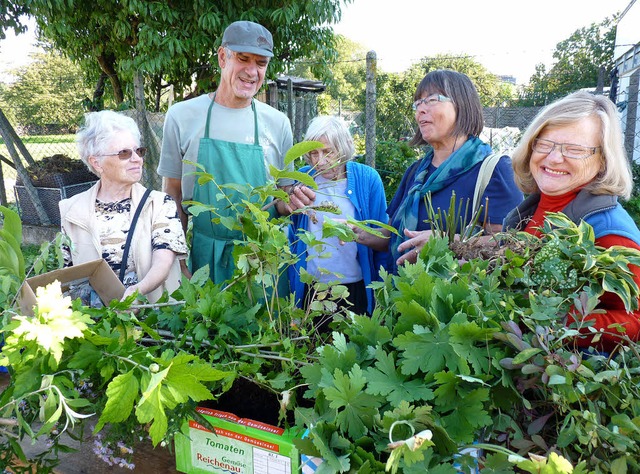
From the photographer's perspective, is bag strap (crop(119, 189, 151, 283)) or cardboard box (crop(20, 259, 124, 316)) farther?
bag strap (crop(119, 189, 151, 283))

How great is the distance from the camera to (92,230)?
6.49 feet

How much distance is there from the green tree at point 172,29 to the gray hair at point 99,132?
169 inches

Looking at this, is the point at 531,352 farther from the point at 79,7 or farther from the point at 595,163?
the point at 79,7

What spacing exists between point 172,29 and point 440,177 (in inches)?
208

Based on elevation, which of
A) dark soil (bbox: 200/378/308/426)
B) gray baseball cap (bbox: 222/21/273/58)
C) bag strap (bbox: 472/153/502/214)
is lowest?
dark soil (bbox: 200/378/308/426)

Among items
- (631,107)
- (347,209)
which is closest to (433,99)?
(347,209)

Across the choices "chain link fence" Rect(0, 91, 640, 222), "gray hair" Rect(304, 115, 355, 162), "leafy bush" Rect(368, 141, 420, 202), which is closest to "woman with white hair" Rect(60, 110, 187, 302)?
"gray hair" Rect(304, 115, 355, 162)

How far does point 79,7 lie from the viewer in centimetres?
628

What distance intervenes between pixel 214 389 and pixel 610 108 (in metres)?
1.31

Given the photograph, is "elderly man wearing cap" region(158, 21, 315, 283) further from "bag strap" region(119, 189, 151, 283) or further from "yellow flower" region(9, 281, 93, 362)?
"yellow flower" region(9, 281, 93, 362)

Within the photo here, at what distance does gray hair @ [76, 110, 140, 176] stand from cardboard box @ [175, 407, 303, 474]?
4.35ft

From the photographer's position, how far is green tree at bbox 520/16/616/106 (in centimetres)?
2438

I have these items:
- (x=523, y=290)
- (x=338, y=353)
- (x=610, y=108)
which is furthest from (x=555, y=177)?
(x=338, y=353)

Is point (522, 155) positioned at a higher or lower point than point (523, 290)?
higher
